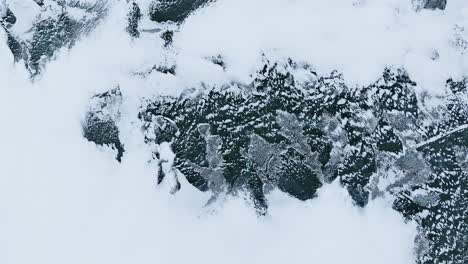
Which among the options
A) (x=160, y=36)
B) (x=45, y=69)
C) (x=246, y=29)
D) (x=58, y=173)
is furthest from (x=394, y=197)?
(x=45, y=69)

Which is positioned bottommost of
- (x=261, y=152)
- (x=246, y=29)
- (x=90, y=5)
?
(x=261, y=152)

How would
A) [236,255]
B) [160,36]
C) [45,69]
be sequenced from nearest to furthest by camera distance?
[236,255] → [160,36] → [45,69]

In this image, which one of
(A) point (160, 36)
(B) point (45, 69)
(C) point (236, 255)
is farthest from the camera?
(B) point (45, 69)

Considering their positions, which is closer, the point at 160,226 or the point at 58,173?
the point at 160,226

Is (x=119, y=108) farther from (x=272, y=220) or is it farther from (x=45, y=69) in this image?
(x=272, y=220)

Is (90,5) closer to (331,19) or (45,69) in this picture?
(45,69)

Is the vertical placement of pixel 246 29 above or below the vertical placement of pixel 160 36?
above

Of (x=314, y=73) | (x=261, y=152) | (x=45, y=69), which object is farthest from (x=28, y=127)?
(x=314, y=73)
